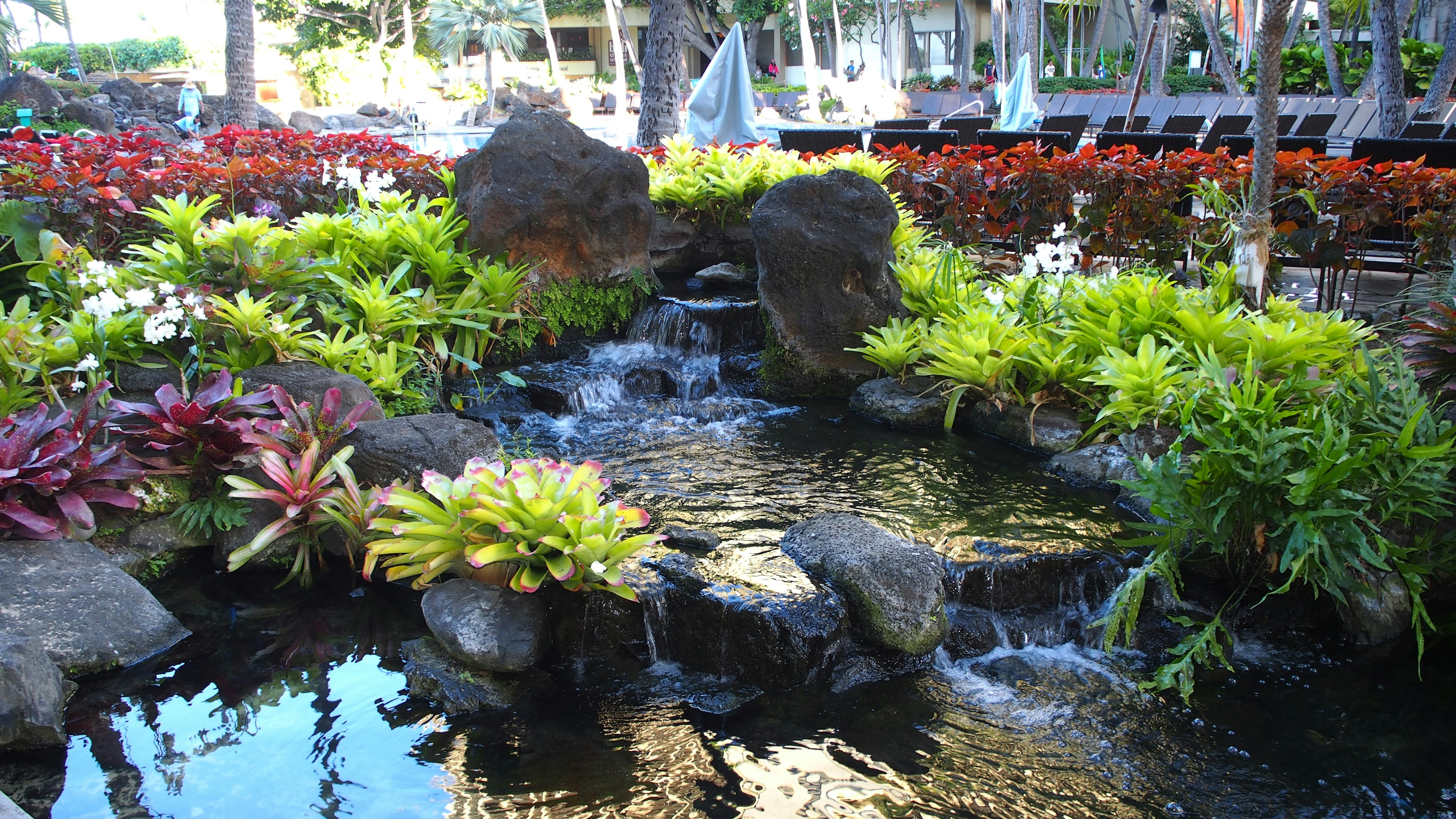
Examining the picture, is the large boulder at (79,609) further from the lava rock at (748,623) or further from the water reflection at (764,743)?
the lava rock at (748,623)

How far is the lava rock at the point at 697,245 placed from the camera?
8.71 meters

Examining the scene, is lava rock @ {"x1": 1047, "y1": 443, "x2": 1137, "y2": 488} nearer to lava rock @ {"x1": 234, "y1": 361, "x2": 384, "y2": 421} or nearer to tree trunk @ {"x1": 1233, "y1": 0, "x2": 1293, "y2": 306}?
tree trunk @ {"x1": 1233, "y1": 0, "x2": 1293, "y2": 306}

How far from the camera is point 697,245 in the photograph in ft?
29.1

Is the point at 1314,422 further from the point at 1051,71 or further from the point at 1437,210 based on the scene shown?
the point at 1051,71

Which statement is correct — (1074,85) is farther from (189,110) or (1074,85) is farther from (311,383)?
(311,383)

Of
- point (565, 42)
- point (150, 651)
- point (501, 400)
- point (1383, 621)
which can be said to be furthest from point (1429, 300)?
point (565, 42)

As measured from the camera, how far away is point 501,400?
6.58 m

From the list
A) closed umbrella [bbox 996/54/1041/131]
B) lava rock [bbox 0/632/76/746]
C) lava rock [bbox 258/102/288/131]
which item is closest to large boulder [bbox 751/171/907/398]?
lava rock [bbox 0/632/76/746]

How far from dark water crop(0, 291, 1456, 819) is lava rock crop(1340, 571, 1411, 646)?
0.29ft

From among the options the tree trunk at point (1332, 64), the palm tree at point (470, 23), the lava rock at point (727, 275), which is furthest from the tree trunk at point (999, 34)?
the lava rock at point (727, 275)

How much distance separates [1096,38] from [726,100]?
1040 inches

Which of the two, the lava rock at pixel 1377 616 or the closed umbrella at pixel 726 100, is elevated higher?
the closed umbrella at pixel 726 100

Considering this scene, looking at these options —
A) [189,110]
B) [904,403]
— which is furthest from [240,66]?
[189,110]

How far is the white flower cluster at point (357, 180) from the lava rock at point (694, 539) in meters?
4.03
